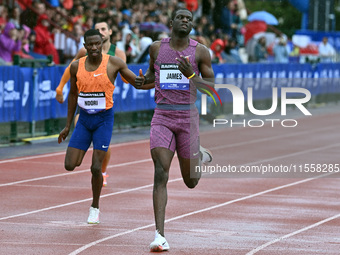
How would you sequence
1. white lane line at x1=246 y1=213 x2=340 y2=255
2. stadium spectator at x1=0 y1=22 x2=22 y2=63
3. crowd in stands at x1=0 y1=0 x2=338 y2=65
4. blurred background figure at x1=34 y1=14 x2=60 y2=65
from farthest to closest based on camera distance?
blurred background figure at x1=34 y1=14 x2=60 y2=65 → crowd in stands at x1=0 y1=0 x2=338 y2=65 → stadium spectator at x1=0 y1=22 x2=22 y2=63 → white lane line at x1=246 y1=213 x2=340 y2=255

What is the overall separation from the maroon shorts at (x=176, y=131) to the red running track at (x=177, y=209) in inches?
34.9

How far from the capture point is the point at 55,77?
18.5 metres

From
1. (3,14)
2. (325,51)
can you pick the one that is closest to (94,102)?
(3,14)

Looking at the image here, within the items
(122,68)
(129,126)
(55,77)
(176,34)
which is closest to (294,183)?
(122,68)

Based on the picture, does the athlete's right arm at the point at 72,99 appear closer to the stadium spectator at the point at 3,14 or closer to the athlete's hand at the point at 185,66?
the athlete's hand at the point at 185,66

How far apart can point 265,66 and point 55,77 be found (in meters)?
11.0

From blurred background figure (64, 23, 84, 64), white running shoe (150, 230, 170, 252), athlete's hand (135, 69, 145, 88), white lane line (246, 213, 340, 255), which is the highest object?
athlete's hand (135, 69, 145, 88)

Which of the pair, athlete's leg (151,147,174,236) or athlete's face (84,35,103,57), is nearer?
athlete's leg (151,147,174,236)

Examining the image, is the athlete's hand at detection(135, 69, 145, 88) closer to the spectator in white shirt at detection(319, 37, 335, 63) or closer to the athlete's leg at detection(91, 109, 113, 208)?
the athlete's leg at detection(91, 109, 113, 208)

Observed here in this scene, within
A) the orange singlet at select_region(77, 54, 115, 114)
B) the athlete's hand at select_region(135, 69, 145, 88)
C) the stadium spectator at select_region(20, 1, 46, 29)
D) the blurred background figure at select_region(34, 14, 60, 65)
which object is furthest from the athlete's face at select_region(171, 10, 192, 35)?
the stadium spectator at select_region(20, 1, 46, 29)

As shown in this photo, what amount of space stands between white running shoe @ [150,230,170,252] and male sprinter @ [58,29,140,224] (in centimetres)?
172

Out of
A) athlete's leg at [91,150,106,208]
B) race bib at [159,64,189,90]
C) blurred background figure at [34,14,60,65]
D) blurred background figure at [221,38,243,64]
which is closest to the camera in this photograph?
race bib at [159,64,189,90]

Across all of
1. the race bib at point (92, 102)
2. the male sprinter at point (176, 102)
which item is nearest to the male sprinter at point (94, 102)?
the race bib at point (92, 102)

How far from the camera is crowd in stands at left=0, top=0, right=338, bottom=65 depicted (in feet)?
72.7
